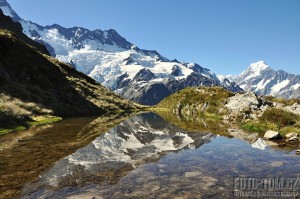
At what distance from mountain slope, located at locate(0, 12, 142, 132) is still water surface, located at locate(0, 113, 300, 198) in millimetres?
20042

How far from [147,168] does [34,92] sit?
57.4m

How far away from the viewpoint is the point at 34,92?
70625 millimetres

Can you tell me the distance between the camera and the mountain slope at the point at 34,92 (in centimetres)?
5234

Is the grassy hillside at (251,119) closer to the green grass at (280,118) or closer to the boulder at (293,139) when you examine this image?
the green grass at (280,118)

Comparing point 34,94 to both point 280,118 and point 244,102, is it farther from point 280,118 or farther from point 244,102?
point 280,118

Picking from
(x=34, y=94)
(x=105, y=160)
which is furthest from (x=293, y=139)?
(x=34, y=94)

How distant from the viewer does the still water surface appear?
1468 cm

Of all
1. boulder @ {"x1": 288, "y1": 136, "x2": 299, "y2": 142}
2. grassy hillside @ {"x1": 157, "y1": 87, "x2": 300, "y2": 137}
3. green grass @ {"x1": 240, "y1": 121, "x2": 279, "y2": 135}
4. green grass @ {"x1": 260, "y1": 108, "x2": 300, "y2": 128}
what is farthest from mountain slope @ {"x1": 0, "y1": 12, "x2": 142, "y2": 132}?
green grass @ {"x1": 260, "y1": 108, "x2": 300, "y2": 128}

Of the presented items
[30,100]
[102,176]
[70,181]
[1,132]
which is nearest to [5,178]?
[70,181]

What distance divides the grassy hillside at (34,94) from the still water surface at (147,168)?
57.3ft

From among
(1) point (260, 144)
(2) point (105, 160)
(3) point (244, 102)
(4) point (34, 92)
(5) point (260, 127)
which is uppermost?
(4) point (34, 92)

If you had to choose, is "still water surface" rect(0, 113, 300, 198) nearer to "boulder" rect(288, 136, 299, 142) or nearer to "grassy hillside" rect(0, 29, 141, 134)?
"boulder" rect(288, 136, 299, 142)

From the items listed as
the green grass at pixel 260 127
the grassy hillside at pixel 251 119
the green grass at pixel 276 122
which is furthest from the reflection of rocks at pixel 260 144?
the green grass at pixel 260 127

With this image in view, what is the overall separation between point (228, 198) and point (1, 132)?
2974 cm
